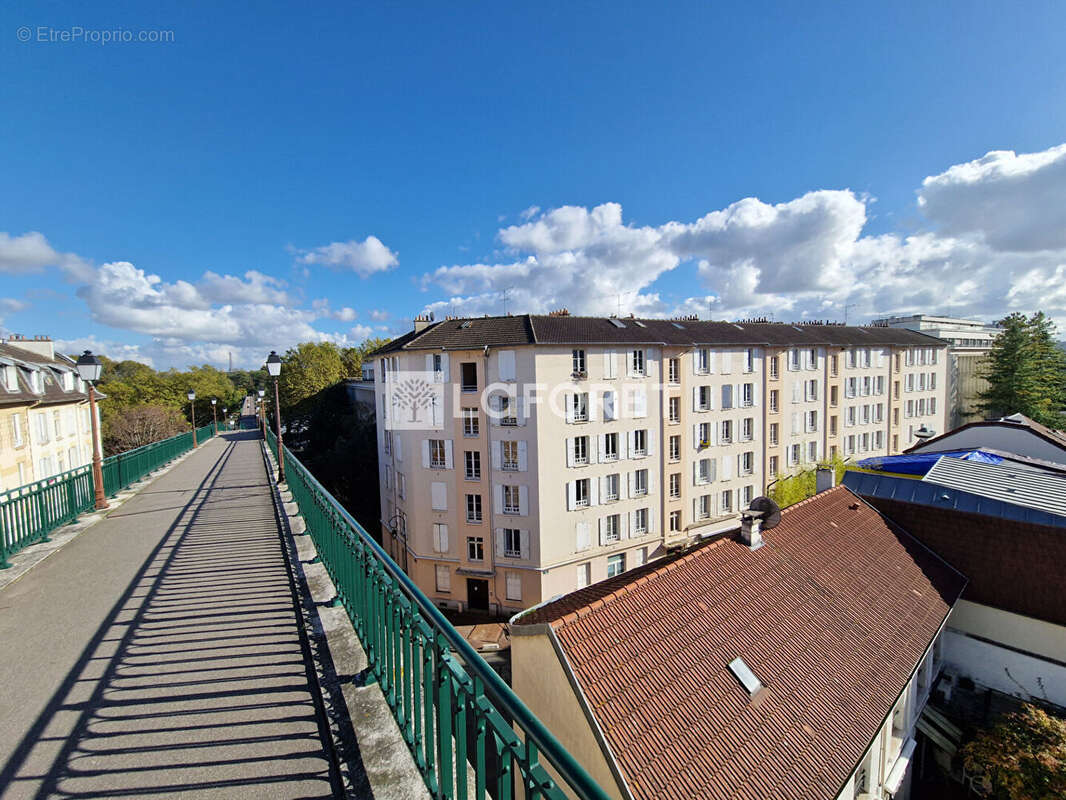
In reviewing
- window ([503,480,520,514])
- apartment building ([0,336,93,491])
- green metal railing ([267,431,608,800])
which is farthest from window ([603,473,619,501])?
apartment building ([0,336,93,491])

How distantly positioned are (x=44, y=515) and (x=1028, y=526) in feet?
68.1

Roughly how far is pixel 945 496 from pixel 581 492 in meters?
14.3

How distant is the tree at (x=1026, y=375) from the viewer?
41.4 meters

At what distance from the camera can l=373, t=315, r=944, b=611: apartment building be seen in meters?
23.3

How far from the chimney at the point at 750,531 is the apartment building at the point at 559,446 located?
1279cm

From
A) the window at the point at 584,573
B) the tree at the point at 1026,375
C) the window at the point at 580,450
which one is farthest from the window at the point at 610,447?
the tree at the point at 1026,375

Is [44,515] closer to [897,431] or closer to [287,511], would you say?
[287,511]

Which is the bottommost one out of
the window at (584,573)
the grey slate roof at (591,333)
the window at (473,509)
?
the window at (584,573)

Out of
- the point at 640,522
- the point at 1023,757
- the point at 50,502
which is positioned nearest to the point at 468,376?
the point at 640,522

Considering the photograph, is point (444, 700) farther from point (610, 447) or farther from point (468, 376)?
point (610, 447)

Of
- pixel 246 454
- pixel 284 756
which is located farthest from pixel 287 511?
pixel 246 454

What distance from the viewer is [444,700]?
7.37ft

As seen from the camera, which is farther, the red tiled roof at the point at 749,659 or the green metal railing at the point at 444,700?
the red tiled roof at the point at 749,659

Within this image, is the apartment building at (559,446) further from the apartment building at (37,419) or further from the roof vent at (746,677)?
the roof vent at (746,677)
